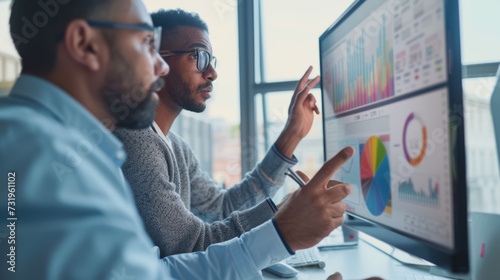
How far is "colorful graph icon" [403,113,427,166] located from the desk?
14.7 inches

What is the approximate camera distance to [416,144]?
0.64m

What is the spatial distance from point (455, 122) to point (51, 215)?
1.91 ft

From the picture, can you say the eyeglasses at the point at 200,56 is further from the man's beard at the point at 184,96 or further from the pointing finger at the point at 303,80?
the pointing finger at the point at 303,80

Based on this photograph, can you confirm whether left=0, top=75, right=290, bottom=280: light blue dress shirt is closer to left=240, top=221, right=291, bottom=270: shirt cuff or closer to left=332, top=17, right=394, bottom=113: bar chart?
left=240, top=221, right=291, bottom=270: shirt cuff

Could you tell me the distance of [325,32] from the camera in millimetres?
1108

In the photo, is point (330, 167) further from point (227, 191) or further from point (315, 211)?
point (227, 191)

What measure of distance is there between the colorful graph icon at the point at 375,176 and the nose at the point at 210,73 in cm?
66

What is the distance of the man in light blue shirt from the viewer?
0.44 m

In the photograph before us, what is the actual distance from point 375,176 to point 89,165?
23.6 inches

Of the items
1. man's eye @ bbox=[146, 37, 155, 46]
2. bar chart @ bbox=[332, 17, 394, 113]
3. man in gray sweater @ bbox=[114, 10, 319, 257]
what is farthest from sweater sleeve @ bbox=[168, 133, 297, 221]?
man's eye @ bbox=[146, 37, 155, 46]

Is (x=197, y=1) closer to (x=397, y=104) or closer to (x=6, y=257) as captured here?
(x=397, y=104)

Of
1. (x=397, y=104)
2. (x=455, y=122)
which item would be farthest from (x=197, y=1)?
(x=455, y=122)

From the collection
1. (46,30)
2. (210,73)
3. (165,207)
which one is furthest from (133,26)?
(210,73)

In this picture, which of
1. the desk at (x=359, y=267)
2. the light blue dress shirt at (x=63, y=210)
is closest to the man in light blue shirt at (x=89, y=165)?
the light blue dress shirt at (x=63, y=210)
